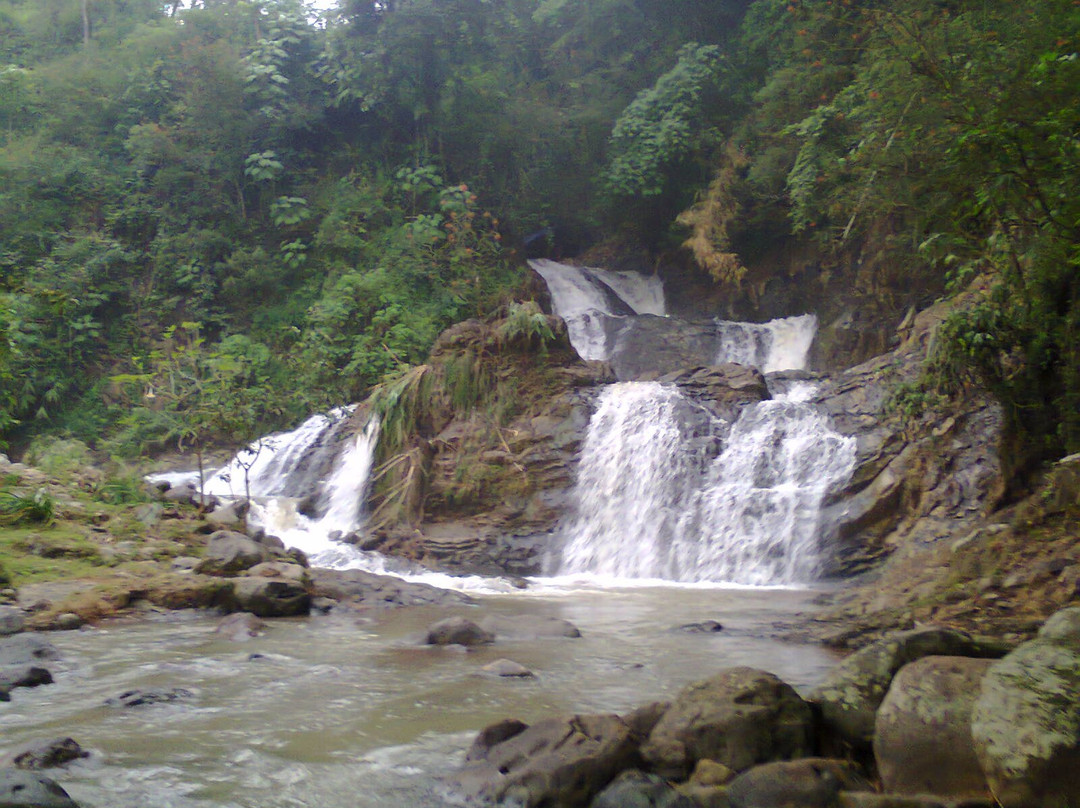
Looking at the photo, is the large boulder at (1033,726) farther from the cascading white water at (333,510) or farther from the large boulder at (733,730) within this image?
the cascading white water at (333,510)

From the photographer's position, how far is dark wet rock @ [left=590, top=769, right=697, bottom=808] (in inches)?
136

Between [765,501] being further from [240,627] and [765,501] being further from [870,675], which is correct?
[870,675]

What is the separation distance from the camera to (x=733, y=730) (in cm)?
388

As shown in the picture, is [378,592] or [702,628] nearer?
[702,628]

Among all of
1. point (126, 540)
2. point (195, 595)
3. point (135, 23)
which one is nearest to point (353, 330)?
point (126, 540)

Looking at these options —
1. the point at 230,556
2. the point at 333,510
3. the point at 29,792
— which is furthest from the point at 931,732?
the point at 333,510

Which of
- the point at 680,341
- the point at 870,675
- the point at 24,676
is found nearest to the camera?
the point at 870,675

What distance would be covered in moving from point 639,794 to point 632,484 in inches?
355

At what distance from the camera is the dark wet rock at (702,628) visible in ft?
24.7

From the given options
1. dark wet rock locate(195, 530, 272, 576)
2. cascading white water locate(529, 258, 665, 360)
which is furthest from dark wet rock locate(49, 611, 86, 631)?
cascading white water locate(529, 258, 665, 360)

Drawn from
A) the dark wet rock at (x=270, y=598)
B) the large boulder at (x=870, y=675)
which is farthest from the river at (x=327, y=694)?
the large boulder at (x=870, y=675)

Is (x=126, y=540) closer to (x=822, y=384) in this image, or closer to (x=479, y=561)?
(x=479, y=561)

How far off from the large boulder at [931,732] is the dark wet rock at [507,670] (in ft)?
9.02

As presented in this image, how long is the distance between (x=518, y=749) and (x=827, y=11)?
46.9 feet
